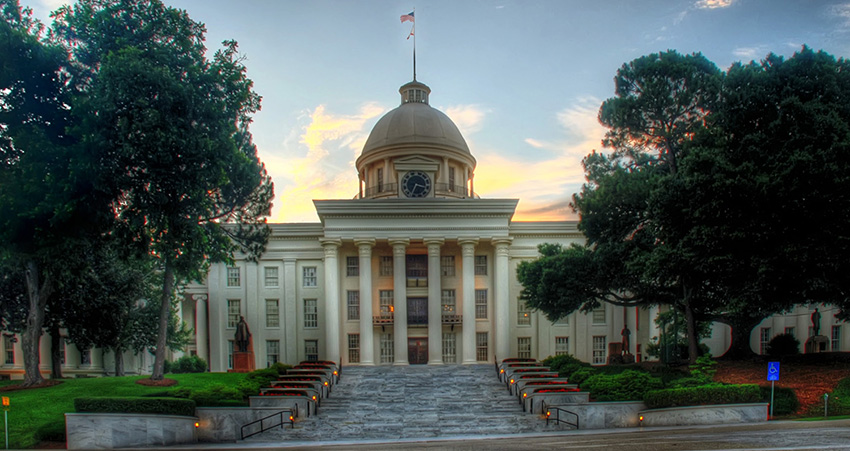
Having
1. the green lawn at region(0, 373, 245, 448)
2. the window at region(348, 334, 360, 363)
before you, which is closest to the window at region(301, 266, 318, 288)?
the window at region(348, 334, 360, 363)

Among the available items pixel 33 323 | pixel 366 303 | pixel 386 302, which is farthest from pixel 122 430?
pixel 386 302

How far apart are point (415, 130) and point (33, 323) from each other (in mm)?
30531

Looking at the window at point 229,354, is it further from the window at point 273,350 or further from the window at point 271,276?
the window at point 271,276

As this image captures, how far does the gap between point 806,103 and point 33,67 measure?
97.5 feet

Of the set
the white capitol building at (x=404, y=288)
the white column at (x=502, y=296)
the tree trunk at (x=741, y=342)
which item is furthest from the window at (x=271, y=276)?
the tree trunk at (x=741, y=342)

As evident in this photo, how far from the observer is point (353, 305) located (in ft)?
141

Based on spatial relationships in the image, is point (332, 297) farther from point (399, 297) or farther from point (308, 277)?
point (308, 277)

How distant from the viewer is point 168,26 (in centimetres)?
2289

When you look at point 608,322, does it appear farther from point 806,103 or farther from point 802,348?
point 806,103

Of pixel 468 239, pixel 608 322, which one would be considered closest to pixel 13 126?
pixel 468 239

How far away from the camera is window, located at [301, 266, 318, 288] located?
44438 mm

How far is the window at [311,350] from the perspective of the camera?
4409 cm

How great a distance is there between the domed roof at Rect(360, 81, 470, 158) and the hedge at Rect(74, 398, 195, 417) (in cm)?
3044

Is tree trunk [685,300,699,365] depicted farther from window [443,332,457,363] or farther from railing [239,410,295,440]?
railing [239,410,295,440]
